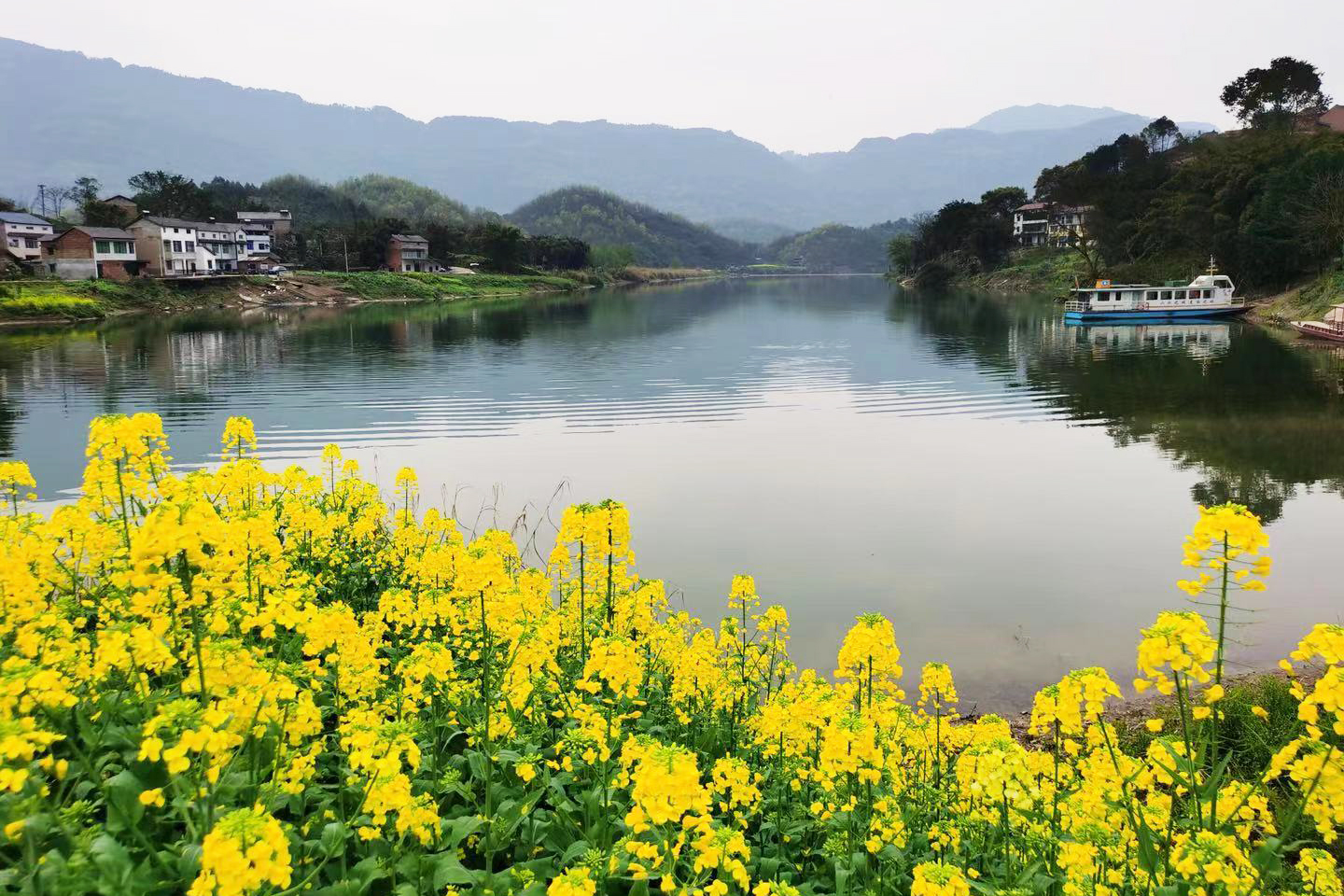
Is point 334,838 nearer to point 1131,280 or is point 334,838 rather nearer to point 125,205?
point 1131,280

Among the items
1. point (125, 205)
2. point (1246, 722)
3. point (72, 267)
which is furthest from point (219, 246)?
point (1246, 722)

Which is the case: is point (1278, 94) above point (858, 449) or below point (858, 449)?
above

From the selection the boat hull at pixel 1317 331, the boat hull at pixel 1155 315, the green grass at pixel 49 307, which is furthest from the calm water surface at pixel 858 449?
the green grass at pixel 49 307

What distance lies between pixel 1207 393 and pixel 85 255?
94.0 metres

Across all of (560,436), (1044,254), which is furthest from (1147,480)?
(1044,254)

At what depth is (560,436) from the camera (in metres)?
25.0

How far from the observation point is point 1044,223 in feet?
423

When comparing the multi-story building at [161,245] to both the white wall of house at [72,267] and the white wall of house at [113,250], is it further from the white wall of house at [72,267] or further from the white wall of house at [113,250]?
the white wall of house at [72,267]

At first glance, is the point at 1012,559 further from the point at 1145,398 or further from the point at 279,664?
the point at 1145,398

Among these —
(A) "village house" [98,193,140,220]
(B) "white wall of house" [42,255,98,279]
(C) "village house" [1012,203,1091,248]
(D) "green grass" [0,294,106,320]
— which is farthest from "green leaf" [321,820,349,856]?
(C) "village house" [1012,203,1091,248]

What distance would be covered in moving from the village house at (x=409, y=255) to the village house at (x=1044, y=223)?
8691 cm

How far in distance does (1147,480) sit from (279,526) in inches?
731

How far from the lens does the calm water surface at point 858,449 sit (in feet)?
43.4

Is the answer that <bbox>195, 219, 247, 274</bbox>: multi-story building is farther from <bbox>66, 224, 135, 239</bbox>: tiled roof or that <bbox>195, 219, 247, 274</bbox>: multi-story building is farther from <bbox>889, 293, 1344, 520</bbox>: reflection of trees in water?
<bbox>889, 293, 1344, 520</bbox>: reflection of trees in water
